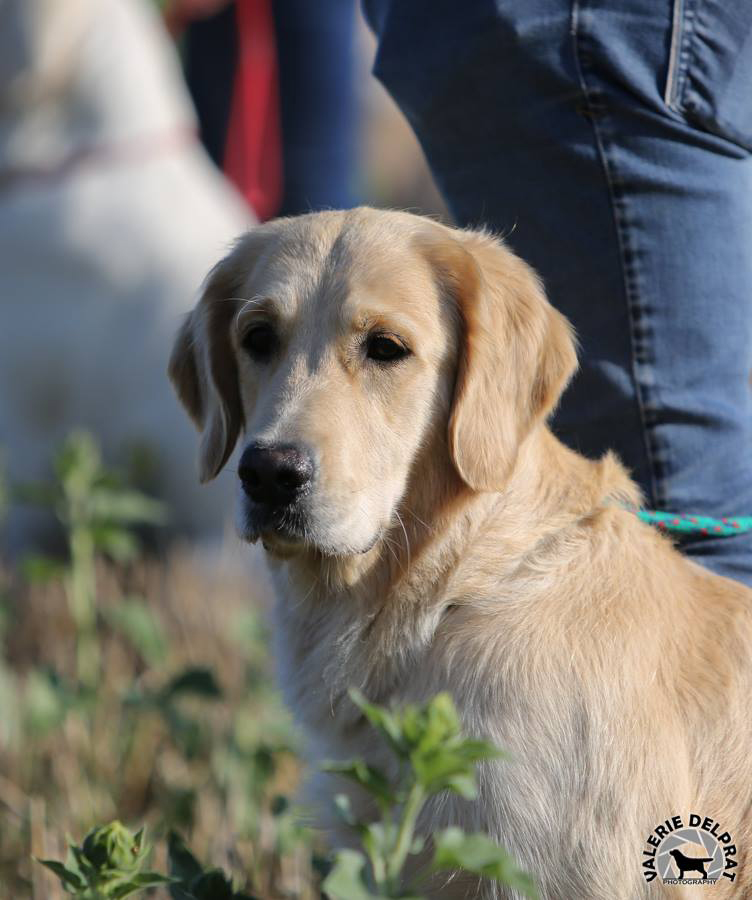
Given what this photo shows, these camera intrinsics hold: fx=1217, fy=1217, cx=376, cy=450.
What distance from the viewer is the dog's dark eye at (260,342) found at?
8.38 feet

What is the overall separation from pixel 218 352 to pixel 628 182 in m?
0.99

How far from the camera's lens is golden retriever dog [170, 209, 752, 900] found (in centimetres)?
205

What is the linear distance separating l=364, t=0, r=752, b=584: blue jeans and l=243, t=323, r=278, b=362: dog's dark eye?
56 centimetres

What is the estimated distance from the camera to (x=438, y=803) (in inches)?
81.6

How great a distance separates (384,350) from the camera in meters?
2.43

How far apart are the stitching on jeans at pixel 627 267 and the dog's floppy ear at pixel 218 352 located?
0.76m

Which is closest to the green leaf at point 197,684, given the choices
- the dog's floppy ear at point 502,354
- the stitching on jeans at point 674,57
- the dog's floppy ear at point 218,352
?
the dog's floppy ear at point 218,352

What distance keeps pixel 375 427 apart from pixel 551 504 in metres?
0.38

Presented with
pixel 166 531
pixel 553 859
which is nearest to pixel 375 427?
pixel 553 859

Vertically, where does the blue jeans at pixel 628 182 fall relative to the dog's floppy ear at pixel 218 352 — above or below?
above

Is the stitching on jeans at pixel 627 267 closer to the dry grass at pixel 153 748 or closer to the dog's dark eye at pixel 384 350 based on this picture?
the dog's dark eye at pixel 384 350

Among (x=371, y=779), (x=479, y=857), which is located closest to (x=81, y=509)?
(x=371, y=779)

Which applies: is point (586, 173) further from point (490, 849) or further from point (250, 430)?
point (490, 849)

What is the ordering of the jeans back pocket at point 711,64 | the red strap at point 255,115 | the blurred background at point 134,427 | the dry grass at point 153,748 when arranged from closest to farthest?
1. the jeans back pocket at point 711,64
2. the dry grass at point 153,748
3. the blurred background at point 134,427
4. the red strap at point 255,115
